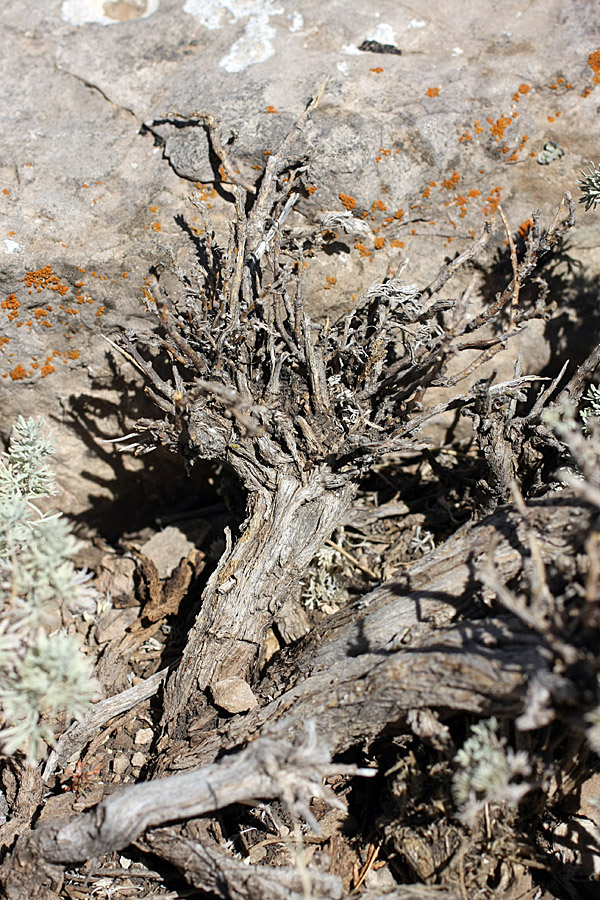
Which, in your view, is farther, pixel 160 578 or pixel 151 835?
pixel 160 578

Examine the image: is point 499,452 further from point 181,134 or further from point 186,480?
point 181,134

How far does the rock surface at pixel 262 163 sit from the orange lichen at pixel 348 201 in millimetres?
13

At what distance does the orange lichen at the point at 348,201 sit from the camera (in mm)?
3677

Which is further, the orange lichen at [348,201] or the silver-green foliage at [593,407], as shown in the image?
the orange lichen at [348,201]

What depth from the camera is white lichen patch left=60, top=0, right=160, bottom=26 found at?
449 centimetres

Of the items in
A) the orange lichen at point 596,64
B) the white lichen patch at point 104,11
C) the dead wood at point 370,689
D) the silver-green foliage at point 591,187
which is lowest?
the dead wood at point 370,689

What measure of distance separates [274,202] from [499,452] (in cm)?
189

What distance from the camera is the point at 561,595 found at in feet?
7.70

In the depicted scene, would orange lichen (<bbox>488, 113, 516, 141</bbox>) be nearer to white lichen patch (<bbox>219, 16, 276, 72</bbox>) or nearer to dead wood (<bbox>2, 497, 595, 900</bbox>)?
white lichen patch (<bbox>219, 16, 276, 72</bbox>)

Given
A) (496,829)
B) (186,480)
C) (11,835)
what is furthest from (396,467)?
(11,835)

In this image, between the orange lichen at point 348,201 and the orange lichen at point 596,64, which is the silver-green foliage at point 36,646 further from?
the orange lichen at point 596,64

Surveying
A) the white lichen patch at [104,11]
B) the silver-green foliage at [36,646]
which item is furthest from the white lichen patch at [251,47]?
the silver-green foliage at [36,646]

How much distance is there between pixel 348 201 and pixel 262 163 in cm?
56

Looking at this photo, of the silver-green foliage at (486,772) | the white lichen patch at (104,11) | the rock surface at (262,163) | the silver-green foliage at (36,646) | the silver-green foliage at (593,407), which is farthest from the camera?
the white lichen patch at (104,11)
